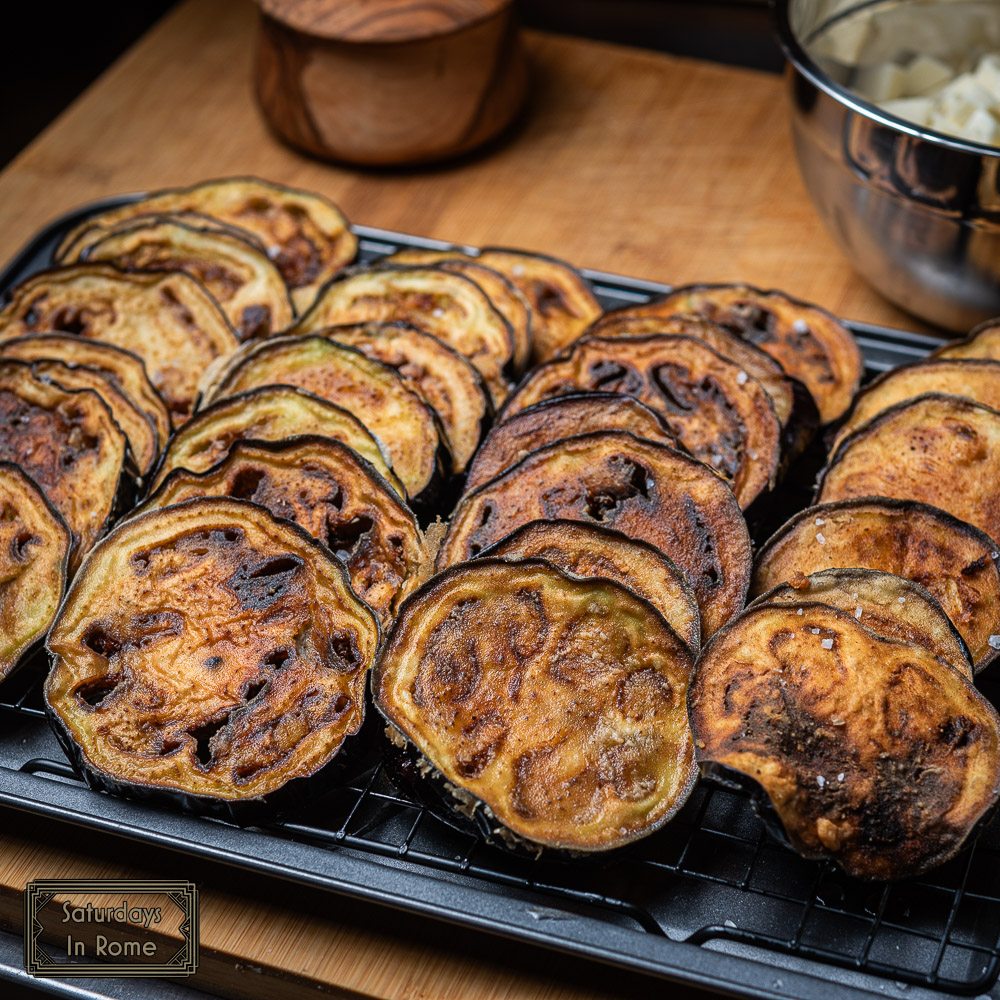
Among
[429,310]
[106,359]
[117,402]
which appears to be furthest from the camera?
[429,310]

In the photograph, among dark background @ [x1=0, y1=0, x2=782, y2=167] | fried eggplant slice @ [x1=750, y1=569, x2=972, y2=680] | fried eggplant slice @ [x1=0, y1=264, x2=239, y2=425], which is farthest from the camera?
dark background @ [x1=0, y1=0, x2=782, y2=167]

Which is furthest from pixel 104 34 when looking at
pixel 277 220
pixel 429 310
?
pixel 429 310

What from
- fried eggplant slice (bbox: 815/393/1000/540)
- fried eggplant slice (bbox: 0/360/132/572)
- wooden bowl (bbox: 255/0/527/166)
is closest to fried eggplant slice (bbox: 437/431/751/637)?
fried eggplant slice (bbox: 815/393/1000/540)

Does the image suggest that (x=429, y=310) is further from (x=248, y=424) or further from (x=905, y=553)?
(x=905, y=553)

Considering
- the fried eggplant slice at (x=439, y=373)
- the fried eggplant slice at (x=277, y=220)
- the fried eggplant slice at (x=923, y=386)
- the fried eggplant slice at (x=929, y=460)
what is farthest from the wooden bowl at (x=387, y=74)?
the fried eggplant slice at (x=929, y=460)

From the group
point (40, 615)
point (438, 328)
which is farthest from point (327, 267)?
point (40, 615)

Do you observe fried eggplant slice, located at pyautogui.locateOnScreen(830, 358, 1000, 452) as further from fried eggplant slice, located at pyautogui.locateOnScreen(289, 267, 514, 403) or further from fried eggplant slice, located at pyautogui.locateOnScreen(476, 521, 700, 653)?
fried eggplant slice, located at pyautogui.locateOnScreen(289, 267, 514, 403)

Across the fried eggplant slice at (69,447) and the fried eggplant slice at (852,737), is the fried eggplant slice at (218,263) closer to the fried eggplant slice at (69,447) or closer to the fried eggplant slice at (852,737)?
the fried eggplant slice at (69,447)
